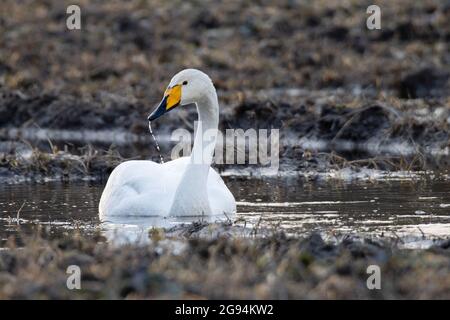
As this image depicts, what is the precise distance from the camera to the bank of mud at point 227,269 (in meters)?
6.53

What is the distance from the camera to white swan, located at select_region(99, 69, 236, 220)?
10.4 m

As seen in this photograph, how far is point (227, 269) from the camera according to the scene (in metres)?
6.98

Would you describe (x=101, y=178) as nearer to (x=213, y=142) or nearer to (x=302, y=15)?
(x=213, y=142)

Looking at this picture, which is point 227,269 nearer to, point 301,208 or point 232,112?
point 301,208

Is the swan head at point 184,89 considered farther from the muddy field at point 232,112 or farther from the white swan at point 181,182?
the muddy field at point 232,112

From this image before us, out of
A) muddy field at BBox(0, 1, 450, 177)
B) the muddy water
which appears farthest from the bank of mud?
muddy field at BBox(0, 1, 450, 177)

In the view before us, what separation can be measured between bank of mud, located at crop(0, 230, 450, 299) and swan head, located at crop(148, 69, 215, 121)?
2.75m

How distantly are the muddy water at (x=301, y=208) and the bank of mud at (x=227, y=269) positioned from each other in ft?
3.12

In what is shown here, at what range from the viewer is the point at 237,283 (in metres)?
6.52

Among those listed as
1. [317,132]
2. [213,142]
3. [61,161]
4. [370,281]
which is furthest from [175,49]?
[370,281]

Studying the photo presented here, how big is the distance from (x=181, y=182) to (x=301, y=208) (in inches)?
49.6

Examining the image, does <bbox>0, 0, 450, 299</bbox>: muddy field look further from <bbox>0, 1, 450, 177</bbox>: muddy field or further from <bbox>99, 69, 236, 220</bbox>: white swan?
<bbox>99, 69, 236, 220</bbox>: white swan
